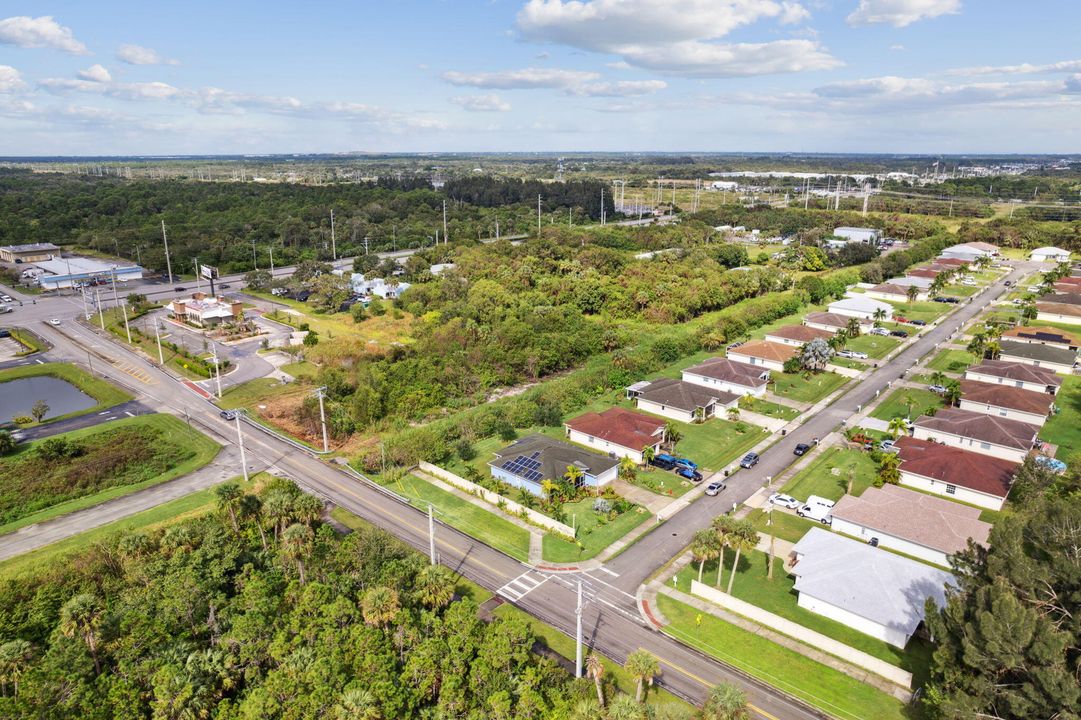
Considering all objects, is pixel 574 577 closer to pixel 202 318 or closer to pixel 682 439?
pixel 682 439

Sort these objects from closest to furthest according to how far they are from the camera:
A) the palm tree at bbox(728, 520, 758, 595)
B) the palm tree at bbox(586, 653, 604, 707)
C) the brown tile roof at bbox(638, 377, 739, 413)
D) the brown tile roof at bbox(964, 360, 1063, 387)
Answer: the palm tree at bbox(586, 653, 604, 707) < the palm tree at bbox(728, 520, 758, 595) < the brown tile roof at bbox(638, 377, 739, 413) < the brown tile roof at bbox(964, 360, 1063, 387)

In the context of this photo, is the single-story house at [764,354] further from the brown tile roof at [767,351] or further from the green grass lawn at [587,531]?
the green grass lawn at [587,531]

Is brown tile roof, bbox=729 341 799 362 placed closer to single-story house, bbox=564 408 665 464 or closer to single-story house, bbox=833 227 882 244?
single-story house, bbox=564 408 665 464

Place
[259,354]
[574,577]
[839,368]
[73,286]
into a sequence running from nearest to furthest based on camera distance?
1. [574,577]
2. [839,368]
3. [259,354]
4. [73,286]

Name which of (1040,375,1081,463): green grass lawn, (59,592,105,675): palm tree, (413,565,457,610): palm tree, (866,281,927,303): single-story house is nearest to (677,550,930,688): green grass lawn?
(413,565,457,610): palm tree

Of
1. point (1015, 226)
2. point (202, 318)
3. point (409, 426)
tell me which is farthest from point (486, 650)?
point (1015, 226)

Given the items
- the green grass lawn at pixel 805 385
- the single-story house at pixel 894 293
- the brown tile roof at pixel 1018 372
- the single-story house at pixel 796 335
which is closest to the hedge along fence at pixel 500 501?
the green grass lawn at pixel 805 385
